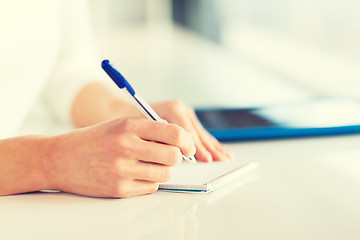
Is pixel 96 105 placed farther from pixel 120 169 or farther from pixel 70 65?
pixel 120 169

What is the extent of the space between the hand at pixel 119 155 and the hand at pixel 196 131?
15 centimetres

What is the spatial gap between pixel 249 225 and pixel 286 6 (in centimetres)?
330

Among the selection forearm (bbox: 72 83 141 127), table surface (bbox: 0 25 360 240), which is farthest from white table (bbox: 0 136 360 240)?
forearm (bbox: 72 83 141 127)

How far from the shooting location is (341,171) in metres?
0.76

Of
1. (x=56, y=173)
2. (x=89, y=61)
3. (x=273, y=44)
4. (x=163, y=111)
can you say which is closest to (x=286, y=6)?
(x=273, y=44)

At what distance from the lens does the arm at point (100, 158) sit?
0.60 m

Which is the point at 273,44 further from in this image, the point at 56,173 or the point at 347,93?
the point at 56,173

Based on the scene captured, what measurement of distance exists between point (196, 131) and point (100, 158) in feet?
0.79

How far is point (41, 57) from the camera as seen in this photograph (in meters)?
1.00

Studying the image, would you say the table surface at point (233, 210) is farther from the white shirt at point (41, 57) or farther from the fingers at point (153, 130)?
the white shirt at point (41, 57)

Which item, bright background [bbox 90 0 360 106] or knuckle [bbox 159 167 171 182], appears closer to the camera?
knuckle [bbox 159 167 171 182]

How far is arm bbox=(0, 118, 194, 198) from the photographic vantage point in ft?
1.97

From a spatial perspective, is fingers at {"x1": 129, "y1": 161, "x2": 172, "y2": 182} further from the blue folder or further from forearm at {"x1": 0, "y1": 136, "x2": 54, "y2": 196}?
the blue folder

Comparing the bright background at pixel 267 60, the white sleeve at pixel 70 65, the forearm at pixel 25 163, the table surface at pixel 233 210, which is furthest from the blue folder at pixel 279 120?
the bright background at pixel 267 60
